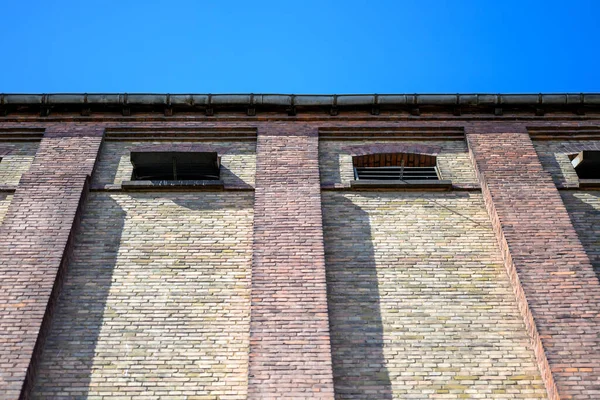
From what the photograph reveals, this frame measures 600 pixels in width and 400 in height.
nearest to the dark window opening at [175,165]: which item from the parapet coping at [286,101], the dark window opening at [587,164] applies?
the parapet coping at [286,101]

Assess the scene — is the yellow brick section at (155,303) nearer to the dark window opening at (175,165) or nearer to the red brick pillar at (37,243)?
the red brick pillar at (37,243)

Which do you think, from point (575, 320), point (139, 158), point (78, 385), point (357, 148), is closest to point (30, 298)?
point (78, 385)

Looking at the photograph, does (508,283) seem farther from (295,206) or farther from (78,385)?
(78,385)

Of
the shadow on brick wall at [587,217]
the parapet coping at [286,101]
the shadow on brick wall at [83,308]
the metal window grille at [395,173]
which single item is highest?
the parapet coping at [286,101]

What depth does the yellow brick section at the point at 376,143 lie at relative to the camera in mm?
11578

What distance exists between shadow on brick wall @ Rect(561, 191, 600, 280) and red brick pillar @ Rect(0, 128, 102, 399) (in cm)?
747

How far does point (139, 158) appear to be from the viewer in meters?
11.7

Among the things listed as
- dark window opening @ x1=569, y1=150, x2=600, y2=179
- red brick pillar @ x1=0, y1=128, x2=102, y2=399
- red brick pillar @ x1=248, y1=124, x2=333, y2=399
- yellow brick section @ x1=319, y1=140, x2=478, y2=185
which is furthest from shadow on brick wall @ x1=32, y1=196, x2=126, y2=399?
dark window opening @ x1=569, y1=150, x2=600, y2=179

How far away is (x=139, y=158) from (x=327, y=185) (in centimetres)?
322

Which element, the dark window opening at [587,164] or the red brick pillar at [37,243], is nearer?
the red brick pillar at [37,243]

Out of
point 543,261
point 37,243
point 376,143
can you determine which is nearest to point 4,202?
point 37,243

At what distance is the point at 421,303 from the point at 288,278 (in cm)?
182

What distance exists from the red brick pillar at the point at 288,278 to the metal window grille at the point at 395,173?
2.96ft

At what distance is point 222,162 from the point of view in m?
11.9
